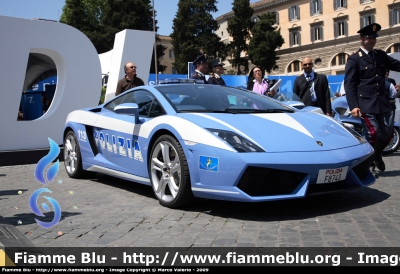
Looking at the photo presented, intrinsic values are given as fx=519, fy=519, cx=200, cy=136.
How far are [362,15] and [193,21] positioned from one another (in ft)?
76.1

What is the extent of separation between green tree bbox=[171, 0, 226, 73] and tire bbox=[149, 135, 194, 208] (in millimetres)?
66863

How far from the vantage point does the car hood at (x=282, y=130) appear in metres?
4.36

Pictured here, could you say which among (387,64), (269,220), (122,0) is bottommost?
(269,220)

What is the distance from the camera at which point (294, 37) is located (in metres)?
69.4

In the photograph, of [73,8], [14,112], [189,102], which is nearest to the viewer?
[189,102]

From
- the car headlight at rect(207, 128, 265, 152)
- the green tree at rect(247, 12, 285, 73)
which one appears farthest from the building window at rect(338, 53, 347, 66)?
the car headlight at rect(207, 128, 265, 152)

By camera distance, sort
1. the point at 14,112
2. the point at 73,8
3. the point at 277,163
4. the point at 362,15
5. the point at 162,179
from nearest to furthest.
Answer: the point at 277,163, the point at 162,179, the point at 14,112, the point at 362,15, the point at 73,8

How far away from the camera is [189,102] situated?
525 cm

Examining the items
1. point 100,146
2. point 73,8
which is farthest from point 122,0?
point 100,146

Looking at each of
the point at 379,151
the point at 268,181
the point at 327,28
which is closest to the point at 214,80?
the point at 379,151

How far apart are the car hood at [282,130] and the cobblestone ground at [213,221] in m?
0.59

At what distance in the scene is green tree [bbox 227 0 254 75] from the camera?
232 feet

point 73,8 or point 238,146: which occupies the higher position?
point 73,8

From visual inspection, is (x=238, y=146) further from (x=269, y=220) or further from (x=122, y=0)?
(x=122, y=0)
